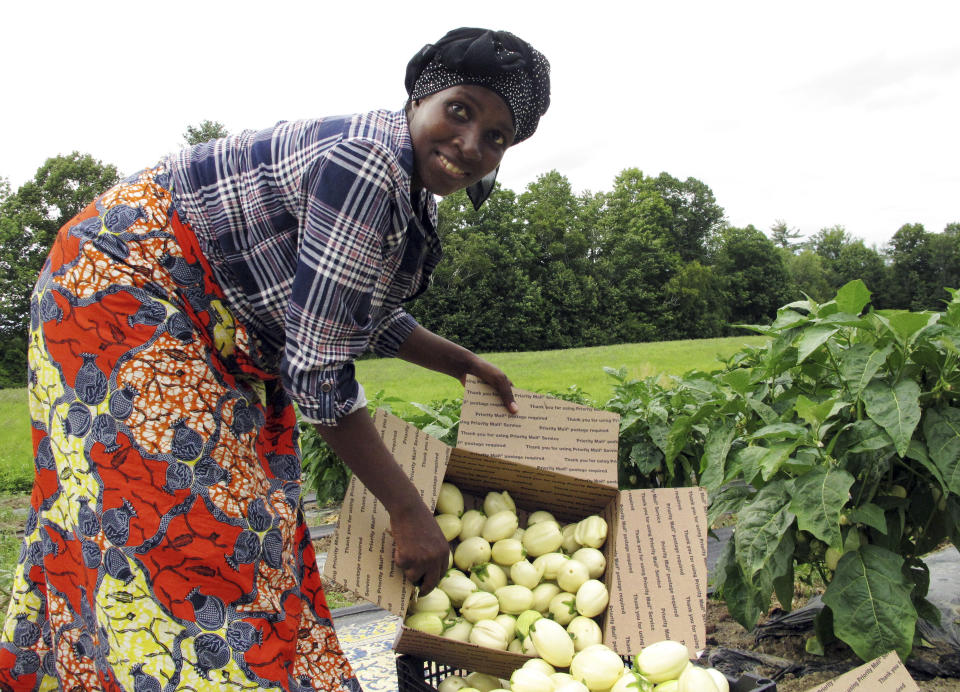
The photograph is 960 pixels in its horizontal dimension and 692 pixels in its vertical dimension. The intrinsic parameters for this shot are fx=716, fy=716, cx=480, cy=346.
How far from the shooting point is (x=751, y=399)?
6.15 ft

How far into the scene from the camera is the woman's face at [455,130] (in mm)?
1304

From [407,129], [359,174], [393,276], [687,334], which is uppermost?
[407,129]

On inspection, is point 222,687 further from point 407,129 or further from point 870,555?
point 870,555

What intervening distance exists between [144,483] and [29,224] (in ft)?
80.4

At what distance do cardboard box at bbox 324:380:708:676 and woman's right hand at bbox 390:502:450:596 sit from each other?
0.26 ft

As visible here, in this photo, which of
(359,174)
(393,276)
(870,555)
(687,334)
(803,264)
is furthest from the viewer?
(803,264)

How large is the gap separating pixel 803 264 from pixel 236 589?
183ft

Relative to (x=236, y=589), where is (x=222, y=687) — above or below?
below

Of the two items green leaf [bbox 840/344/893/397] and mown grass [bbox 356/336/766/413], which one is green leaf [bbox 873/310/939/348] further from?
mown grass [bbox 356/336/766/413]

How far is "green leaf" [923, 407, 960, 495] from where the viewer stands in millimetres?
1539

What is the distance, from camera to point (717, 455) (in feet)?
6.25

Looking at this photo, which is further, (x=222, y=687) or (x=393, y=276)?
(x=393, y=276)

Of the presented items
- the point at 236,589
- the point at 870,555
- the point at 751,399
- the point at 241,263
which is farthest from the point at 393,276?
the point at 870,555

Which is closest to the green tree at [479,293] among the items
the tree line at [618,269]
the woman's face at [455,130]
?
the tree line at [618,269]
